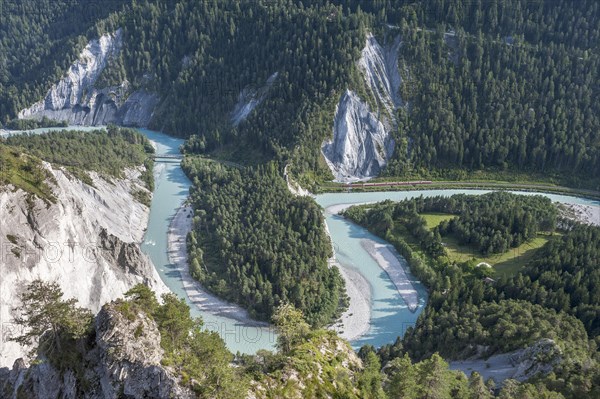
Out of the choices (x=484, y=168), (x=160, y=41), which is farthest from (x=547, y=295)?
(x=160, y=41)

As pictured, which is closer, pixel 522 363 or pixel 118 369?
pixel 118 369

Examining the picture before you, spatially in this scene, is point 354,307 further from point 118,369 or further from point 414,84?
point 414,84

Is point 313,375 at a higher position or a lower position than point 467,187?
lower

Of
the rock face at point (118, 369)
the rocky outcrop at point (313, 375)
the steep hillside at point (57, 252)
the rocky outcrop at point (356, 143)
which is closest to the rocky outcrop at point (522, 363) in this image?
the rocky outcrop at point (313, 375)

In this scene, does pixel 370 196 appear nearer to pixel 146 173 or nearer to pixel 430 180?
pixel 430 180

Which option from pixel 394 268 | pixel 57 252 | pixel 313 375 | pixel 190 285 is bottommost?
pixel 190 285

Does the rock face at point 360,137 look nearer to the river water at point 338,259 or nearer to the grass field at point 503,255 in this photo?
the river water at point 338,259

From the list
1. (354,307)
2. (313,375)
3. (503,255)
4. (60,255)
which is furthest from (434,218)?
(60,255)
